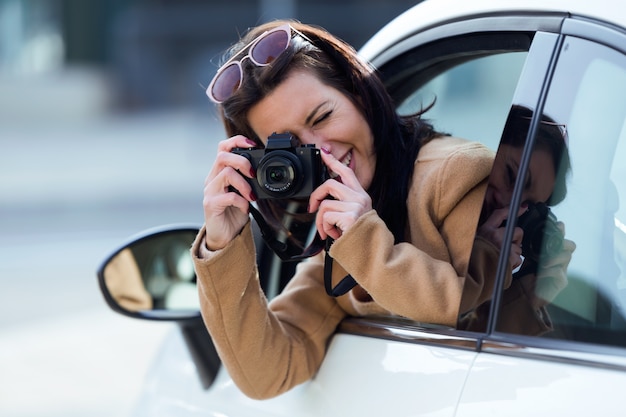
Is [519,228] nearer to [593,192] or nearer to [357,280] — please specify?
[593,192]

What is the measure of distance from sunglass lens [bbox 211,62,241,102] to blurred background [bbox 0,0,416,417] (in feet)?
12.0

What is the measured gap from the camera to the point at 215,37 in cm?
2388

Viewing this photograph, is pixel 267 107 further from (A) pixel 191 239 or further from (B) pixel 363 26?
(B) pixel 363 26

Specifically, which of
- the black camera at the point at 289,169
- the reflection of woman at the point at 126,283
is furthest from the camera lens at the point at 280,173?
Result: the reflection of woman at the point at 126,283

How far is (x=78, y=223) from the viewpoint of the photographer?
13945 millimetres

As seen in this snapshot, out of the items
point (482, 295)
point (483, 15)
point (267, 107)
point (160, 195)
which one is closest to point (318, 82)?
point (267, 107)

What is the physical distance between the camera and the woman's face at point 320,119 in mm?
2027

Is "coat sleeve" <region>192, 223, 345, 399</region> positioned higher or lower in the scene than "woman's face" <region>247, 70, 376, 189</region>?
lower

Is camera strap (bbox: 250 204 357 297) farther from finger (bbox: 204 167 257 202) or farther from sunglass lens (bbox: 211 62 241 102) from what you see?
sunglass lens (bbox: 211 62 241 102)

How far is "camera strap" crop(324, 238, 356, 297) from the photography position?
193 centimetres

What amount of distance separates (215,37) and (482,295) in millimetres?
22759

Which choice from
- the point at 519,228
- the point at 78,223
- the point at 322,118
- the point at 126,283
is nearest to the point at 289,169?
the point at 322,118

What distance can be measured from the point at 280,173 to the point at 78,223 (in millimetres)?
12491

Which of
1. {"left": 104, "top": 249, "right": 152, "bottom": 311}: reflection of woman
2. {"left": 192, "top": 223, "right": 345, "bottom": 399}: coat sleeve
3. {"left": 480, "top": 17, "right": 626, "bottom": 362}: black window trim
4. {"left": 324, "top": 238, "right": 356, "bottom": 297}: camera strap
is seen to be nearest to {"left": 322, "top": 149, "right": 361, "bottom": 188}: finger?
{"left": 324, "top": 238, "right": 356, "bottom": 297}: camera strap
